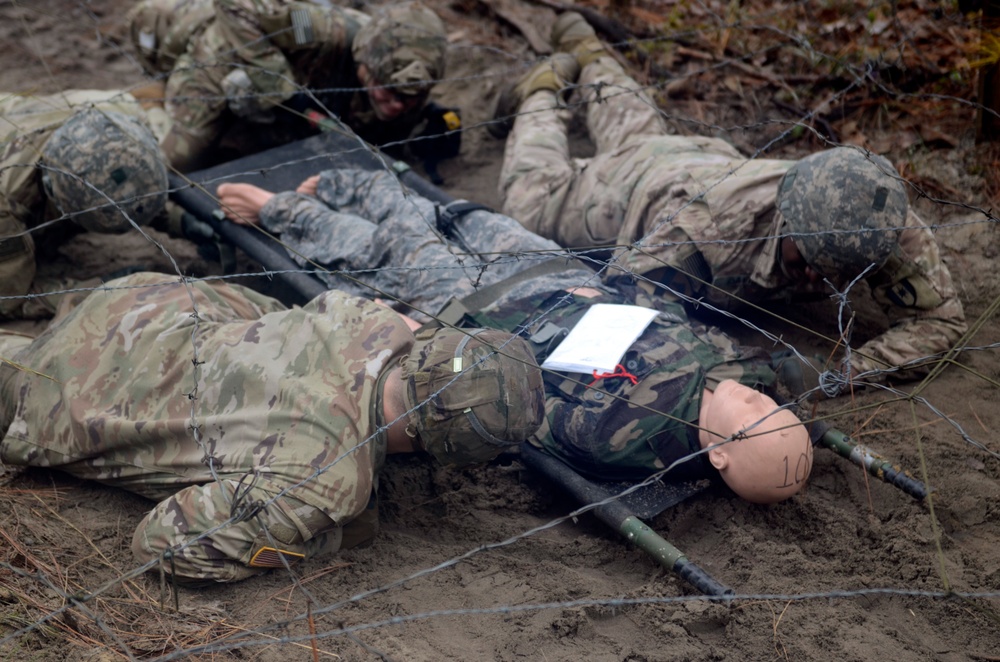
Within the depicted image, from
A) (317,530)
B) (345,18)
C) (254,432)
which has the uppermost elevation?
(345,18)

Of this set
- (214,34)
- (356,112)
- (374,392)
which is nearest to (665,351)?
(374,392)

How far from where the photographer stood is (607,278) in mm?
3779

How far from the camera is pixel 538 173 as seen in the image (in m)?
4.58

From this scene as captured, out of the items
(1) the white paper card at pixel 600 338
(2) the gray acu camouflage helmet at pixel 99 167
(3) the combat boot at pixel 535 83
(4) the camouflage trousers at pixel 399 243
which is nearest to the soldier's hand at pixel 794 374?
(1) the white paper card at pixel 600 338

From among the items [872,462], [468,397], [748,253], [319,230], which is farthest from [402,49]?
[872,462]

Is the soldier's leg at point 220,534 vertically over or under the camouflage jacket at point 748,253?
under

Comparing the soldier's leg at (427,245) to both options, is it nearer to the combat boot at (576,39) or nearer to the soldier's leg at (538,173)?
the soldier's leg at (538,173)

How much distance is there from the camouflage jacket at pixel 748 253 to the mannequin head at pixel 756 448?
1.91 ft

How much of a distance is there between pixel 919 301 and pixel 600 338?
55.6 inches

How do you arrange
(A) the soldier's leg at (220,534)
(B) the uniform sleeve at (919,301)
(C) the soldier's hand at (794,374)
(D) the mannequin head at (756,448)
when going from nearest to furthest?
(A) the soldier's leg at (220,534) < (D) the mannequin head at (756,448) < (C) the soldier's hand at (794,374) < (B) the uniform sleeve at (919,301)

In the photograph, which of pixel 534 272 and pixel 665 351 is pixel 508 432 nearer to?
pixel 665 351

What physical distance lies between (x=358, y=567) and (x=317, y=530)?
9.3 inches

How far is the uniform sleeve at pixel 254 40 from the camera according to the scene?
4.98 m

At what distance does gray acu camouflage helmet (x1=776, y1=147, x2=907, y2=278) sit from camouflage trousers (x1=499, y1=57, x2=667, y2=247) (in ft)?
3.25
